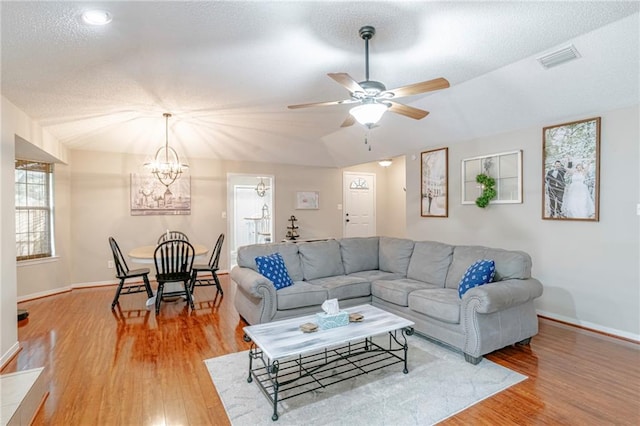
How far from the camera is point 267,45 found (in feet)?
8.73

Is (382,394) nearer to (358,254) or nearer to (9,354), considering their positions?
(358,254)

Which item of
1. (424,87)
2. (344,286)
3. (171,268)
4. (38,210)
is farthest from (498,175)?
(38,210)

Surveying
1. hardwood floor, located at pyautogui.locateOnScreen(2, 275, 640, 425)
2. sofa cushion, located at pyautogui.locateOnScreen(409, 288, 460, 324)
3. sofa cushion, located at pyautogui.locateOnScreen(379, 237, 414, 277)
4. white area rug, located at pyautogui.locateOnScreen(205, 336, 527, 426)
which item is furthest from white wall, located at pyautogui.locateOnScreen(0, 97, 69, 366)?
sofa cushion, located at pyautogui.locateOnScreen(379, 237, 414, 277)

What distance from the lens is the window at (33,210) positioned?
4938 millimetres

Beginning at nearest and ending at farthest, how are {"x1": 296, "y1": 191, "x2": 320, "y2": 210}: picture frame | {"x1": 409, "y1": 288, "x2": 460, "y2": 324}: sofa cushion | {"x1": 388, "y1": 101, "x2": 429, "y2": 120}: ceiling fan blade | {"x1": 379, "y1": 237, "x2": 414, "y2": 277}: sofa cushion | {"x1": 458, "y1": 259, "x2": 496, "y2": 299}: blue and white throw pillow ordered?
{"x1": 388, "y1": 101, "x2": 429, "y2": 120}: ceiling fan blade
{"x1": 409, "y1": 288, "x2": 460, "y2": 324}: sofa cushion
{"x1": 458, "y1": 259, "x2": 496, "y2": 299}: blue and white throw pillow
{"x1": 379, "y1": 237, "x2": 414, "y2": 277}: sofa cushion
{"x1": 296, "y1": 191, "x2": 320, "y2": 210}: picture frame

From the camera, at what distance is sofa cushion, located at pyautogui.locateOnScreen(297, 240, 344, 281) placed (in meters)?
4.11

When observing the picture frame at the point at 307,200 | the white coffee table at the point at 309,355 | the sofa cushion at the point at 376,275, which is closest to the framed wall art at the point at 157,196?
the picture frame at the point at 307,200

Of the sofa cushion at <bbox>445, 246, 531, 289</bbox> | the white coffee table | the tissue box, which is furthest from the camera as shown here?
the sofa cushion at <bbox>445, 246, 531, 289</bbox>

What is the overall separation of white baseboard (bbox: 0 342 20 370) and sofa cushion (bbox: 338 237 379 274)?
3.39 metres

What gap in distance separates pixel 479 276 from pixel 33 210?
6.14 metres

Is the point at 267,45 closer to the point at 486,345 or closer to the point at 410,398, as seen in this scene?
the point at 410,398

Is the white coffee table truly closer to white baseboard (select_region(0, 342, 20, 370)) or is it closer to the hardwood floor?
the hardwood floor

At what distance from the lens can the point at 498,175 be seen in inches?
180

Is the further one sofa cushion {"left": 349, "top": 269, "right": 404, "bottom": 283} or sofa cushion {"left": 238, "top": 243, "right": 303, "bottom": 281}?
sofa cushion {"left": 349, "top": 269, "right": 404, "bottom": 283}
